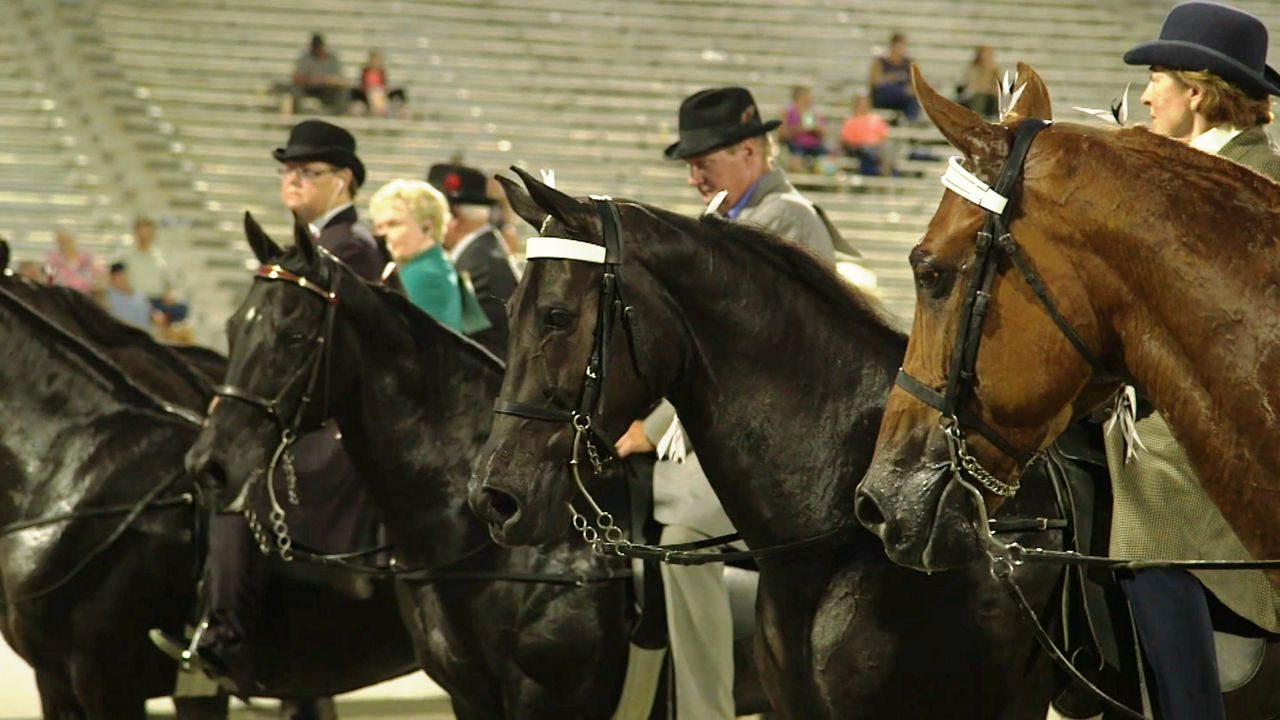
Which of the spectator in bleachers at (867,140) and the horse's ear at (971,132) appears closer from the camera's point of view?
the horse's ear at (971,132)

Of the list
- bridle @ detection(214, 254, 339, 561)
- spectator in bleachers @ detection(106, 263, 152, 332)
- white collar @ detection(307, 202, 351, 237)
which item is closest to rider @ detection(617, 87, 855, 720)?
bridle @ detection(214, 254, 339, 561)

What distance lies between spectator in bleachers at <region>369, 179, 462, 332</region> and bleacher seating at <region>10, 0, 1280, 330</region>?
30.4ft

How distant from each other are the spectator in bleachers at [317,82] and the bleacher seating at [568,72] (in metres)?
0.21

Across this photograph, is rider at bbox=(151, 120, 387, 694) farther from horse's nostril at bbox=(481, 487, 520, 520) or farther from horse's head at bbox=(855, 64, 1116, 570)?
horse's head at bbox=(855, 64, 1116, 570)

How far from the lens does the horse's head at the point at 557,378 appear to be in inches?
146

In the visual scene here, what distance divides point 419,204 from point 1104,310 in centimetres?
389

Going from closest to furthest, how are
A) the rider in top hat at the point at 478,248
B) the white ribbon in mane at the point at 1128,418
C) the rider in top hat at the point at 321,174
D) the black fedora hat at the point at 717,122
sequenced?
the white ribbon in mane at the point at 1128,418 → the black fedora hat at the point at 717,122 → the rider in top hat at the point at 321,174 → the rider in top hat at the point at 478,248

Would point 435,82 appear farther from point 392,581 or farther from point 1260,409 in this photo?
point 1260,409

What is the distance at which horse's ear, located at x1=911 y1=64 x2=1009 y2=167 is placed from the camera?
2.73 meters

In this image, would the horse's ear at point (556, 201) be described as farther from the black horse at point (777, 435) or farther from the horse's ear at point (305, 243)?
the horse's ear at point (305, 243)

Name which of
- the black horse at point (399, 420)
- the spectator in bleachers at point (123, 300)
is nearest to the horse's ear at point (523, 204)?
the black horse at point (399, 420)

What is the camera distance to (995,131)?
2.75m

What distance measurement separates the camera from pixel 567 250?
374 centimetres

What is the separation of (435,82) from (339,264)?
13251 millimetres
